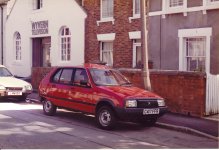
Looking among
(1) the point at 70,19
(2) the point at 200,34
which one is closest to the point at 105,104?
(2) the point at 200,34

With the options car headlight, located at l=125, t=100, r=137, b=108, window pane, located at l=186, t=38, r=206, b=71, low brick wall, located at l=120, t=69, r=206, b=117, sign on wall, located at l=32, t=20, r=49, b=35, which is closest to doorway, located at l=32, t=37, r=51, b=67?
sign on wall, located at l=32, t=20, r=49, b=35

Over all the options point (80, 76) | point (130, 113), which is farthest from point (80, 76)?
point (130, 113)

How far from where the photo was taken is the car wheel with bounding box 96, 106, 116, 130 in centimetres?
1054

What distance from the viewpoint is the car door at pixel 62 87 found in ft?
39.7

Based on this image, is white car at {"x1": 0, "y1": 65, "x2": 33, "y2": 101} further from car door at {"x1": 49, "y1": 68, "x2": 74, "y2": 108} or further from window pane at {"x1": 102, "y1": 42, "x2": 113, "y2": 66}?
window pane at {"x1": 102, "y1": 42, "x2": 113, "y2": 66}

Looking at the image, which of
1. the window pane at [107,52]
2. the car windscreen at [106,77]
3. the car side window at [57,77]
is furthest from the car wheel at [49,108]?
the window pane at [107,52]

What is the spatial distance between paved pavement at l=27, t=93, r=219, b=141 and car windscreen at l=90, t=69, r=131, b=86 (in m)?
1.65

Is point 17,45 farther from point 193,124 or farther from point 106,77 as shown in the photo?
point 193,124

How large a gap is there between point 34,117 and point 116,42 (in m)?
7.91

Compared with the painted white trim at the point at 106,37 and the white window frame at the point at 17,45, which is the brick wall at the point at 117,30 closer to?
the painted white trim at the point at 106,37

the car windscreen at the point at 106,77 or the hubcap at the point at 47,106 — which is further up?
the car windscreen at the point at 106,77

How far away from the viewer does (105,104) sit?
10812 mm

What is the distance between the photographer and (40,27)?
25.1 meters

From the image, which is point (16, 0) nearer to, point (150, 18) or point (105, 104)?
point (150, 18)
